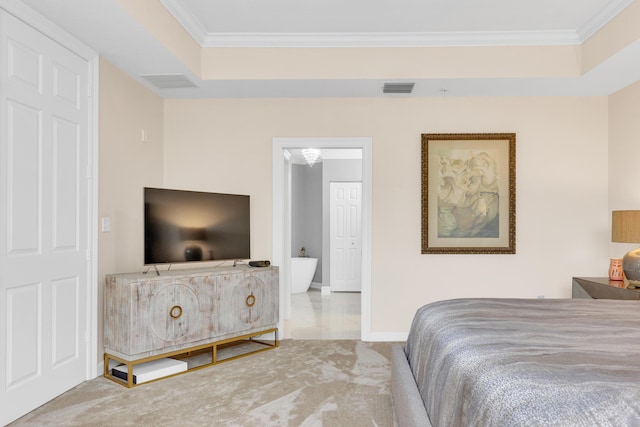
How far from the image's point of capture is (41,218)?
2955 mm

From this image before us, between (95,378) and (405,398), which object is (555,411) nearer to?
(405,398)

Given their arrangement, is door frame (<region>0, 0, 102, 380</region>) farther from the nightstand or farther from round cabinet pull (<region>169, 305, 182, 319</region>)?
the nightstand

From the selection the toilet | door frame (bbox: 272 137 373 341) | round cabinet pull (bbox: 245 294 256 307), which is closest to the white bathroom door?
the toilet

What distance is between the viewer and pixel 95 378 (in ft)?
11.4

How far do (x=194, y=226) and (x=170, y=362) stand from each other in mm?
1147

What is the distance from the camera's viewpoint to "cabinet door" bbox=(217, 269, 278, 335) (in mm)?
3930

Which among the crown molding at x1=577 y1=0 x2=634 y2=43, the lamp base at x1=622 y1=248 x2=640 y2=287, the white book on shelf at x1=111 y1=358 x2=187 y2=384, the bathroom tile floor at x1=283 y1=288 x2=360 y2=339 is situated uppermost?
the crown molding at x1=577 y1=0 x2=634 y2=43

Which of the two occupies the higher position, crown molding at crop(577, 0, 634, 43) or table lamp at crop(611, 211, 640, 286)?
crown molding at crop(577, 0, 634, 43)

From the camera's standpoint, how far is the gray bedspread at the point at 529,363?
50.3 inches

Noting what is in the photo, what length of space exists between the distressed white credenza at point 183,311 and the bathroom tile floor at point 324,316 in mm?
760

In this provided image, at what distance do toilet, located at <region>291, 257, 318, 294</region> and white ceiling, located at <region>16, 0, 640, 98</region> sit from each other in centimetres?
402

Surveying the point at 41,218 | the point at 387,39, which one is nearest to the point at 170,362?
the point at 41,218

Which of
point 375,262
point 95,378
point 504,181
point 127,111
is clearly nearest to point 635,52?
point 504,181

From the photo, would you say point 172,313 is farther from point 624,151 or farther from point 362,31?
point 624,151
